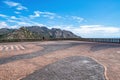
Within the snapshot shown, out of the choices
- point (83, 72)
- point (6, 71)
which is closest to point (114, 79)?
point (83, 72)

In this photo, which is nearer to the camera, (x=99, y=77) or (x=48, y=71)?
(x=99, y=77)

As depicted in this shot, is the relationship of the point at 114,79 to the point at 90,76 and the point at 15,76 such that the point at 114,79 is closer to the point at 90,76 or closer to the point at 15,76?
the point at 90,76

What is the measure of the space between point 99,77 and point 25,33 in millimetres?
167418

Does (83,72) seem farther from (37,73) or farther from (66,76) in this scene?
(37,73)

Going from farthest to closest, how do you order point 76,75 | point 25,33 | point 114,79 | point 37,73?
point 25,33
point 37,73
point 76,75
point 114,79

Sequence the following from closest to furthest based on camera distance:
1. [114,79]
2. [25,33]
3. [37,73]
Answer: [114,79]
[37,73]
[25,33]

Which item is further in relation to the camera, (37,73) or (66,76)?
(37,73)

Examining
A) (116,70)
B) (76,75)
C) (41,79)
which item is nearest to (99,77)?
(76,75)

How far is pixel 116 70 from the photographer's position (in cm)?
1001

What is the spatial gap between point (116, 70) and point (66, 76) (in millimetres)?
3050

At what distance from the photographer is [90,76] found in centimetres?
872

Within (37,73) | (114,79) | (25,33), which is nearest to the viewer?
(114,79)

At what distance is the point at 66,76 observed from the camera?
8.82 meters

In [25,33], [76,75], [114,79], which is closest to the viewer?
[114,79]
